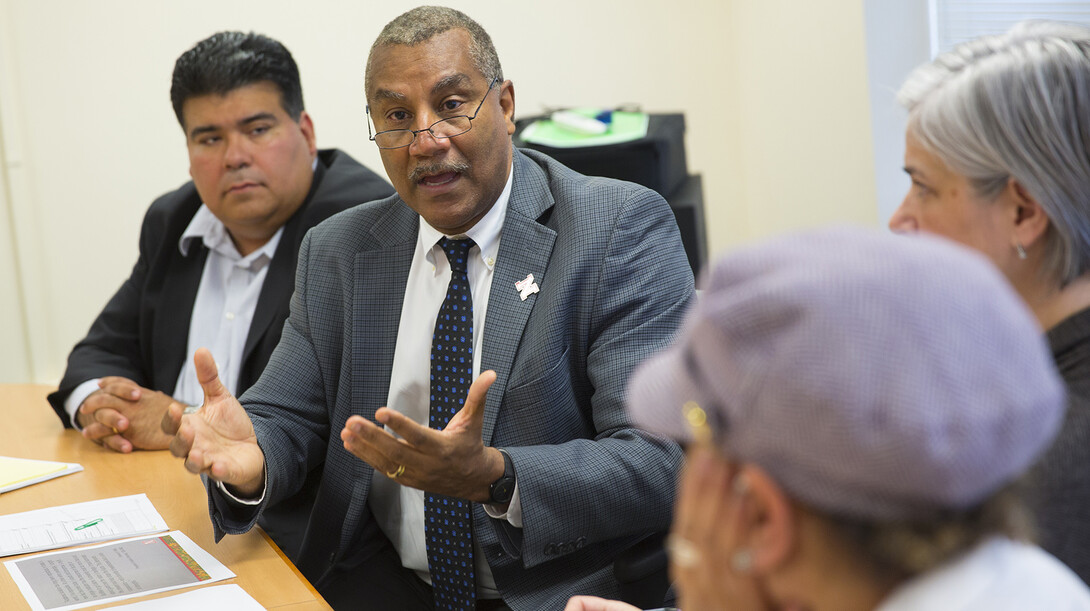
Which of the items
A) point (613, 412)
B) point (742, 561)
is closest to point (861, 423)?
point (742, 561)

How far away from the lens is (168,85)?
390 centimetres

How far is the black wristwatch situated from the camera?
4.90 feet

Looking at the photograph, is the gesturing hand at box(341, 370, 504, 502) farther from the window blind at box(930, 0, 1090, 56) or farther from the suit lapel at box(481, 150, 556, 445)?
the window blind at box(930, 0, 1090, 56)

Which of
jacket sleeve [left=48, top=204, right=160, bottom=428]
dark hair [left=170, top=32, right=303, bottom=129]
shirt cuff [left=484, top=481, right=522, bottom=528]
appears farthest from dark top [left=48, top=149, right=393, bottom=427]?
shirt cuff [left=484, top=481, right=522, bottom=528]

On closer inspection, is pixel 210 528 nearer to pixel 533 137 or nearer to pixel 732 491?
pixel 732 491

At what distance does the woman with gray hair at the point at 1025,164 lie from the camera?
1.13 meters

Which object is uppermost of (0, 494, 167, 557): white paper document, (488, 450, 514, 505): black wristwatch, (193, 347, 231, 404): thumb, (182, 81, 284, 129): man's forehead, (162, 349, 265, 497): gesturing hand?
(182, 81, 284, 129): man's forehead

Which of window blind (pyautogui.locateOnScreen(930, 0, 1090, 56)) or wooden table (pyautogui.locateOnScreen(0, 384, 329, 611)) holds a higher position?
window blind (pyautogui.locateOnScreen(930, 0, 1090, 56))

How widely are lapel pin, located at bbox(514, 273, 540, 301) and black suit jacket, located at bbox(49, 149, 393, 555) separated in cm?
81

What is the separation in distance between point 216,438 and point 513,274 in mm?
576

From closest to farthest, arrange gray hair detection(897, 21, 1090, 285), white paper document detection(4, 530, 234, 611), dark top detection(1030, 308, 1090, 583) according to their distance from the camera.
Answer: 1. dark top detection(1030, 308, 1090, 583)
2. gray hair detection(897, 21, 1090, 285)
3. white paper document detection(4, 530, 234, 611)

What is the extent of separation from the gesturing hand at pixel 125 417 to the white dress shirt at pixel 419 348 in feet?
1.87

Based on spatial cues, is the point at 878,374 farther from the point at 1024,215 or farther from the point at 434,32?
the point at 434,32

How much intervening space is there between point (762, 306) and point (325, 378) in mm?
1422
